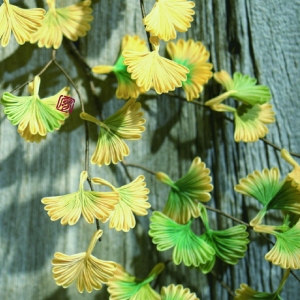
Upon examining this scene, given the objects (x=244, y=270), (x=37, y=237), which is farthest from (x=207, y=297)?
(x=37, y=237)

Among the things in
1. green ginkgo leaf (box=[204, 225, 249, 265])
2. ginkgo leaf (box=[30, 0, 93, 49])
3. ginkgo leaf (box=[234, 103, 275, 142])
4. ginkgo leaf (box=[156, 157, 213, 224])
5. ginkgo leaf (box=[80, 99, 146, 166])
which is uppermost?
ginkgo leaf (box=[30, 0, 93, 49])

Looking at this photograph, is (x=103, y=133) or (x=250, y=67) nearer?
(x=103, y=133)

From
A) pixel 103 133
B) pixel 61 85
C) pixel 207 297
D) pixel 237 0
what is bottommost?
pixel 207 297

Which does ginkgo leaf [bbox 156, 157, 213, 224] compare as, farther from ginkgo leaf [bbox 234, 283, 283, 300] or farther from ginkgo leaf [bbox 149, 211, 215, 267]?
ginkgo leaf [bbox 234, 283, 283, 300]

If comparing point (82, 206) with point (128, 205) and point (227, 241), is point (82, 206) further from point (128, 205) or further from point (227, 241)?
point (227, 241)

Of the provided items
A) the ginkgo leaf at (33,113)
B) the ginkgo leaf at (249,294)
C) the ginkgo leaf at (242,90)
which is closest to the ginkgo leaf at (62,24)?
the ginkgo leaf at (33,113)

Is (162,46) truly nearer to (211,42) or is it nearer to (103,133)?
(211,42)

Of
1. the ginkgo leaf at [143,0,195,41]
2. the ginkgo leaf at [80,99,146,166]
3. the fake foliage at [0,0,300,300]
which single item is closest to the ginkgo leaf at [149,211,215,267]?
the fake foliage at [0,0,300,300]
